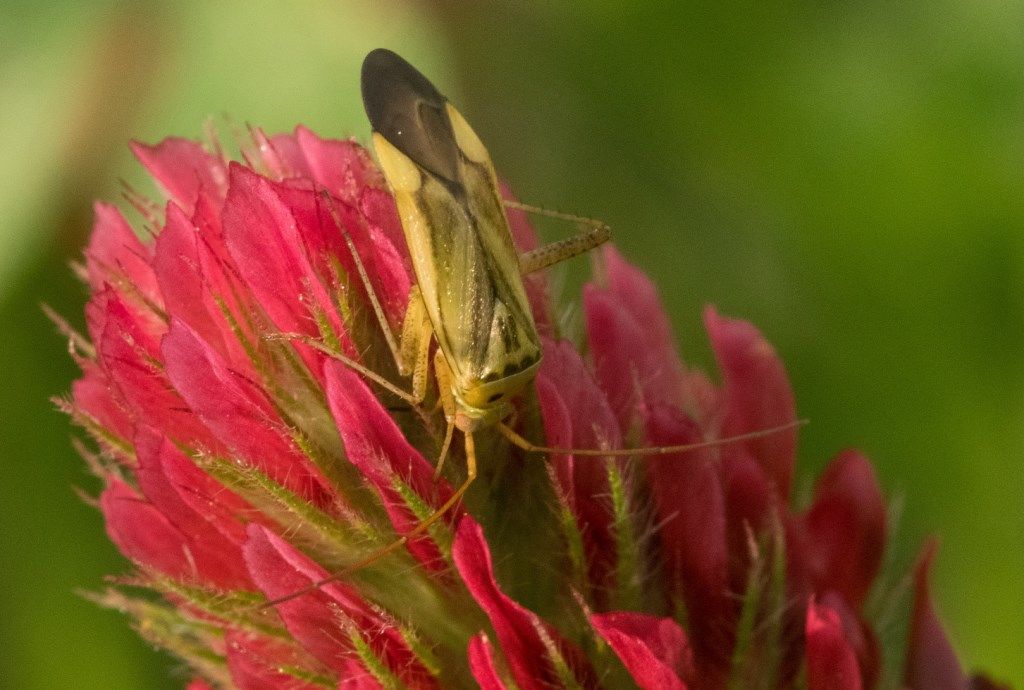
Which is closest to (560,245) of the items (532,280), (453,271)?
(532,280)

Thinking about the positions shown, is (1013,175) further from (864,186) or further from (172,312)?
(172,312)

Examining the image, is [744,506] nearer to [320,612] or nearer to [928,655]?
[928,655]

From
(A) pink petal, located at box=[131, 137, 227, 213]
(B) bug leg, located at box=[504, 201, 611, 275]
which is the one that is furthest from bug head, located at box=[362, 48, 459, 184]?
(A) pink petal, located at box=[131, 137, 227, 213]

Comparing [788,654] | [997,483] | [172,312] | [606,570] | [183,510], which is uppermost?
[172,312]

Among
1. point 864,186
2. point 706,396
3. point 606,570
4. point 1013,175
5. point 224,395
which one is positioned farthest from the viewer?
point 864,186

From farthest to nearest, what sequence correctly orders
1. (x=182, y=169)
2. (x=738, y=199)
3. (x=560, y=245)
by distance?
(x=738, y=199)
(x=560, y=245)
(x=182, y=169)

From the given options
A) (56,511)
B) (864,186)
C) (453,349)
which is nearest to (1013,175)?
(864,186)

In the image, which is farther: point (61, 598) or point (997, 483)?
point (61, 598)
